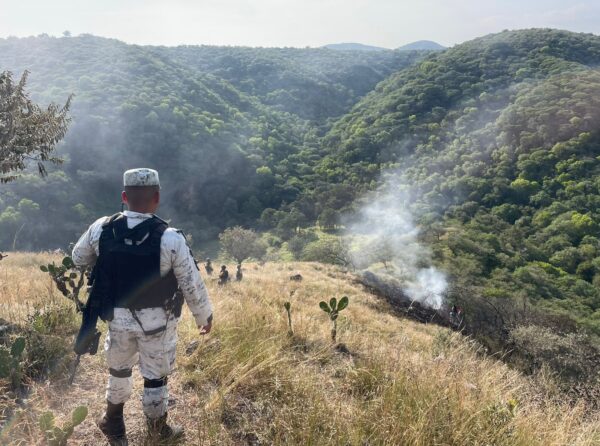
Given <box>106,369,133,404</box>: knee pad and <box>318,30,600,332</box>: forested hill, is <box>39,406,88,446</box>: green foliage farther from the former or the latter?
<box>318,30,600,332</box>: forested hill

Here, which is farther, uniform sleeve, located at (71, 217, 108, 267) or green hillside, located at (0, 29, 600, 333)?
green hillside, located at (0, 29, 600, 333)

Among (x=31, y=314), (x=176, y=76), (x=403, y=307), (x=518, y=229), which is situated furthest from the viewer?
(x=176, y=76)

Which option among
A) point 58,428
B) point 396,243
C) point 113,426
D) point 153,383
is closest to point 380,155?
point 396,243

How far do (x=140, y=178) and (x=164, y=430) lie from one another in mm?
1802

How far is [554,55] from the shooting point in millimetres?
108500

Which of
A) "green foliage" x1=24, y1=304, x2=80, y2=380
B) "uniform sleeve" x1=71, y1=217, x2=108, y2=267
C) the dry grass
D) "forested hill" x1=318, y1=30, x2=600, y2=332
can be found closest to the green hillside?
"forested hill" x1=318, y1=30, x2=600, y2=332

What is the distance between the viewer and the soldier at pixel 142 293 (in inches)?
102

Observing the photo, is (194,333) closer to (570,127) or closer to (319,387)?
(319,387)

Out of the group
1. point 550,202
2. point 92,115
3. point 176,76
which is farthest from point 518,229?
point 176,76

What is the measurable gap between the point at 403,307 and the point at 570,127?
68.2 meters

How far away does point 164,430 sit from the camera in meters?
2.69

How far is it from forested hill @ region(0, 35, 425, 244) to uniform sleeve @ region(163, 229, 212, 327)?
5341cm

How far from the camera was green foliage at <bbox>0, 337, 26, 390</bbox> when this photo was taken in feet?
9.38

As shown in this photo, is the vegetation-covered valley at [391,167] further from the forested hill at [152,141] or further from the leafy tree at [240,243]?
the leafy tree at [240,243]
